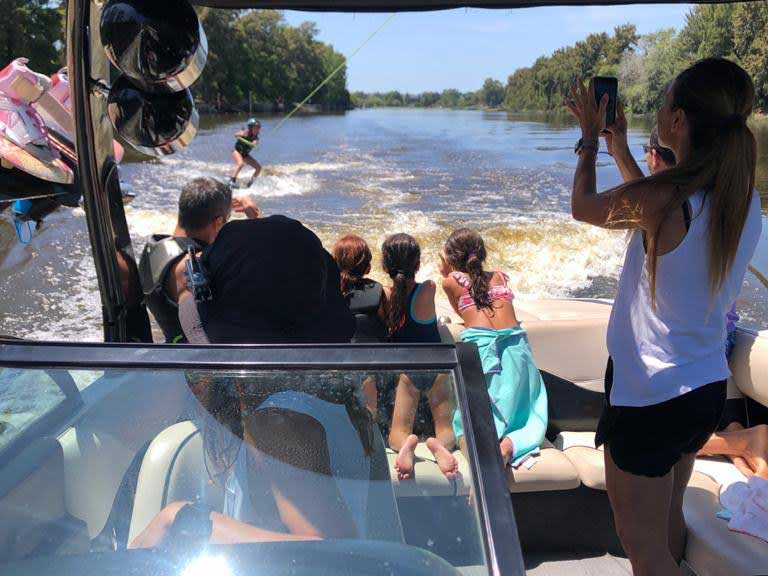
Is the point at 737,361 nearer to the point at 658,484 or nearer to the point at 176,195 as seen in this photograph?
the point at 658,484

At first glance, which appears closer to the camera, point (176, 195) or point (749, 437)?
point (749, 437)

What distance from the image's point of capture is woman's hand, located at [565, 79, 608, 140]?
1.73 meters

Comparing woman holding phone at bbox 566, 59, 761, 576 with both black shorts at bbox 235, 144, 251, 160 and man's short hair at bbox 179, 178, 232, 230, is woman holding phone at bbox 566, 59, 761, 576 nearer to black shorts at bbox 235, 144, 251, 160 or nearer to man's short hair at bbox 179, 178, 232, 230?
man's short hair at bbox 179, 178, 232, 230

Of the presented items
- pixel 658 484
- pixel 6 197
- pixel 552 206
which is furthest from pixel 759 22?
pixel 552 206

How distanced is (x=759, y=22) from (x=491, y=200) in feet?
32.2

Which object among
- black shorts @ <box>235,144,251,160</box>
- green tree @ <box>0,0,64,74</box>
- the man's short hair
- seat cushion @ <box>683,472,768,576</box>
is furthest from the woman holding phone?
green tree @ <box>0,0,64,74</box>

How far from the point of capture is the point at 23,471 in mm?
1202

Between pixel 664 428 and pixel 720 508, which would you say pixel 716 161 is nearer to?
pixel 664 428

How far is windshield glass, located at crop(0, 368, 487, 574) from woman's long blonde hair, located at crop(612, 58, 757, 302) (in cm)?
70

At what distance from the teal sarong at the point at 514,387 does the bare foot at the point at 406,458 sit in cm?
153

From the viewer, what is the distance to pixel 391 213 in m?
13.1

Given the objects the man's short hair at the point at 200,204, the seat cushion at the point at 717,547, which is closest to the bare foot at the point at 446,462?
the seat cushion at the point at 717,547

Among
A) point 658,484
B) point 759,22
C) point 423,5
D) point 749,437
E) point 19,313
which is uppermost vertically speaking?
point 759,22

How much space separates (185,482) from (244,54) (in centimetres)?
7245
